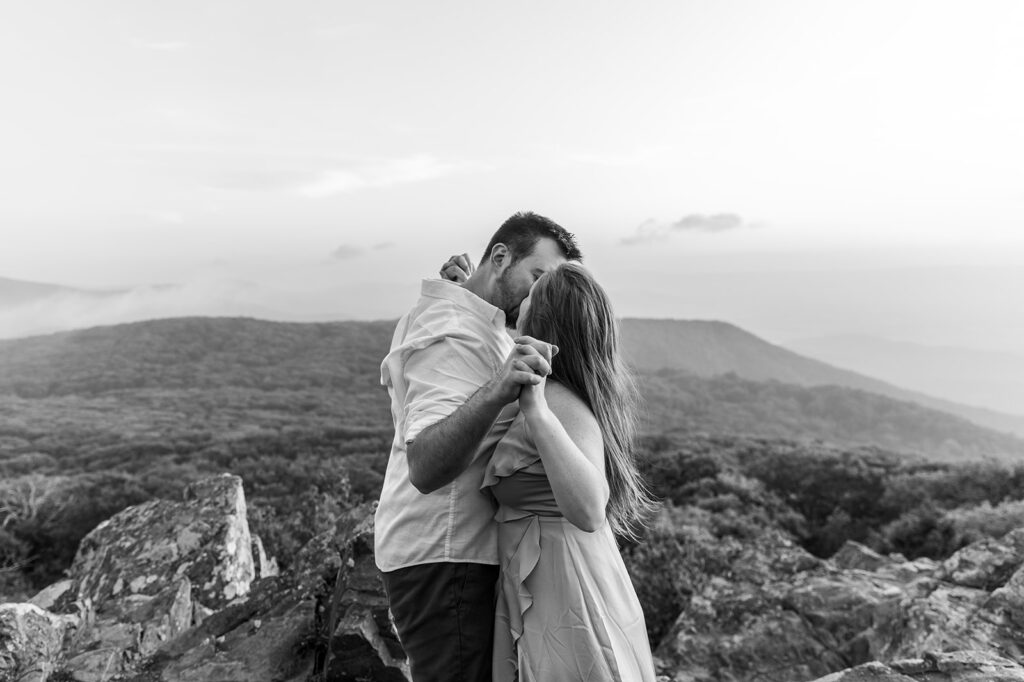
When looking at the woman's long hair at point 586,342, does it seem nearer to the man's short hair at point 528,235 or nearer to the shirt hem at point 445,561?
the man's short hair at point 528,235

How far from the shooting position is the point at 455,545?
6.88ft

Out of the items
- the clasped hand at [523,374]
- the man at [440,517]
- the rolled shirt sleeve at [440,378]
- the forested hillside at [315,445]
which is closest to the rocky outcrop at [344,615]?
the man at [440,517]

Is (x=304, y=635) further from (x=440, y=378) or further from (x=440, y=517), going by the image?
(x=440, y=378)

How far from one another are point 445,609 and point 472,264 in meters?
1.61

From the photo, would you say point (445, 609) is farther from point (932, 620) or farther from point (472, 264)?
point (932, 620)

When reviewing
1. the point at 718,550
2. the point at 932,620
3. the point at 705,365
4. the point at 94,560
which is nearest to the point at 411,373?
the point at 932,620

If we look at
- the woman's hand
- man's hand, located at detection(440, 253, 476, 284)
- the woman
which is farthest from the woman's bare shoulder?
man's hand, located at detection(440, 253, 476, 284)

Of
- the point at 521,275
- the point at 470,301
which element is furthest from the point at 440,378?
the point at 521,275

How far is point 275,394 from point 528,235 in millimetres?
58372

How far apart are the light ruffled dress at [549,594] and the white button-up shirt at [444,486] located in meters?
0.06

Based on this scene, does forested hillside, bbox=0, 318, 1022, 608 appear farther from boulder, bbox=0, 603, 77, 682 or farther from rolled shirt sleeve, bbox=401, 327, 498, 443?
boulder, bbox=0, 603, 77, 682

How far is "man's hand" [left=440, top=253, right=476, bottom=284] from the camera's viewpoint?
2926mm

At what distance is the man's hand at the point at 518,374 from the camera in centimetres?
178

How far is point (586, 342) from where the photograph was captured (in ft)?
7.03
